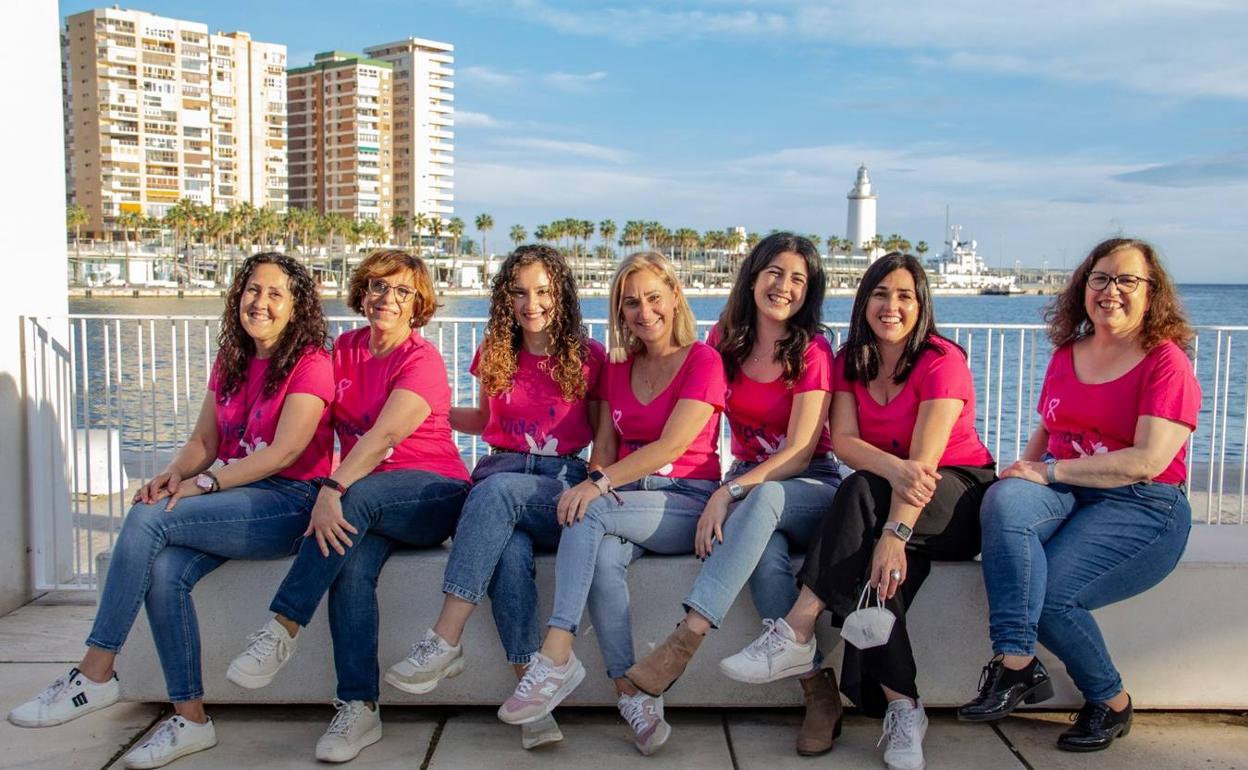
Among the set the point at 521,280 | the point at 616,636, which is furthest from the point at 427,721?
the point at 521,280

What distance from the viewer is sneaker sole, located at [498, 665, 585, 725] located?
9.27ft

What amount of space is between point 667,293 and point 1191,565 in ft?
5.89

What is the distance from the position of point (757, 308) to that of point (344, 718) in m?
1.80

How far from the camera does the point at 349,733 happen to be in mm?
2891

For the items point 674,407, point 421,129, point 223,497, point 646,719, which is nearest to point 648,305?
point 674,407

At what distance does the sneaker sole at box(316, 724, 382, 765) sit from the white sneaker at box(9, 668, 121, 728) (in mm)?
646

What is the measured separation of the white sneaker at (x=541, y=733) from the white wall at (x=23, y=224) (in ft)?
8.55

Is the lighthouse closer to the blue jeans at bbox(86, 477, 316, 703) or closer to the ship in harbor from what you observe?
the ship in harbor

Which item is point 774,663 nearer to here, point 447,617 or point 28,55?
point 447,617

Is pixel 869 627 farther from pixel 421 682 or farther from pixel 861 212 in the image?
pixel 861 212

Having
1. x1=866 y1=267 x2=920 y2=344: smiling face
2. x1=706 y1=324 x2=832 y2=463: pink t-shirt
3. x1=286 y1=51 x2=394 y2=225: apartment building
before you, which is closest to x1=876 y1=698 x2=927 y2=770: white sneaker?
x1=706 y1=324 x2=832 y2=463: pink t-shirt

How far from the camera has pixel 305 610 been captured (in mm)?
2898

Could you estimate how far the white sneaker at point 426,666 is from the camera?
9.39ft

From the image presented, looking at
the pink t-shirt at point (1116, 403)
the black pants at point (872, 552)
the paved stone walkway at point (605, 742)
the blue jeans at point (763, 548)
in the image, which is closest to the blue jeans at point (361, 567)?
the paved stone walkway at point (605, 742)
